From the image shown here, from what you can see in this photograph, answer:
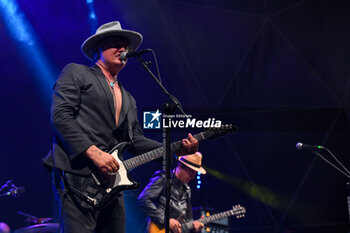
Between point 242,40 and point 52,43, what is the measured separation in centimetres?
392

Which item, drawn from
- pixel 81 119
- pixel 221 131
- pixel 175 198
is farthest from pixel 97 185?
pixel 175 198

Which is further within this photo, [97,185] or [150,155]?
[150,155]

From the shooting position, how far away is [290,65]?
742 cm

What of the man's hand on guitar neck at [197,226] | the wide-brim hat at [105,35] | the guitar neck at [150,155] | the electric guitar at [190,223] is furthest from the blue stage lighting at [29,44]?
the guitar neck at [150,155]

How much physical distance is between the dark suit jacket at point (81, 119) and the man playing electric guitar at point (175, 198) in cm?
246

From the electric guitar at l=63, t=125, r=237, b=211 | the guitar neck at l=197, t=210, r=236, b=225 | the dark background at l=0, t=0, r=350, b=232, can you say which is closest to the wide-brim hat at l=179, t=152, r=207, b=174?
the guitar neck at l=197, t=210, r=236, b=225

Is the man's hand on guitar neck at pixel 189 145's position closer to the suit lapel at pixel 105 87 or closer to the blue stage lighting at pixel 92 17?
the suit lapel at pixel 105 87

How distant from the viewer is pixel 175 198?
5.39 meters

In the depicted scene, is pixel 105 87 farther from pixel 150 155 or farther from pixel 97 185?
pixel 97 185

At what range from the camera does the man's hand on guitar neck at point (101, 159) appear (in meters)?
2.42

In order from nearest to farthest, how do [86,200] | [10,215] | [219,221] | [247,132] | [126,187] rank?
[86,200], [126,187], [219,221], [10,215], [247,132]

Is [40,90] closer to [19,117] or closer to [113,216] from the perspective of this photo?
[19,117]

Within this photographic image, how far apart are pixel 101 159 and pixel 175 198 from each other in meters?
3.16

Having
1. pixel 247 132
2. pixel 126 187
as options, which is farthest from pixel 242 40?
pixel 126 187
